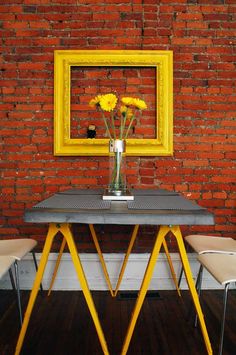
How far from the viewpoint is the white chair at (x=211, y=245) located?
248cm

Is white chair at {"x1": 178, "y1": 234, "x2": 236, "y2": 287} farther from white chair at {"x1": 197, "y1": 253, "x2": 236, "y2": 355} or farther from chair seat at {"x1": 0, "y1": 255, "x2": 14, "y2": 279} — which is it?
chair seat at {"x1": 0, "y1": 255, "x2": 14, "y2": 279}

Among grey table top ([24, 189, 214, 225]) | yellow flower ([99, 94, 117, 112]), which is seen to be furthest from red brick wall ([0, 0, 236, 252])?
grey table top ([24, 189, 214, 225])

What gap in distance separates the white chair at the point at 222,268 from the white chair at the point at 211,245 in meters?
0.14

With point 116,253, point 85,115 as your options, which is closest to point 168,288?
point 116,253

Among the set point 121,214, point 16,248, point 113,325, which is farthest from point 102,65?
point 113,325

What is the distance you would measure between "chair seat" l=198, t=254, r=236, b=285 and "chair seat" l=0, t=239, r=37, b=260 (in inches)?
45.7

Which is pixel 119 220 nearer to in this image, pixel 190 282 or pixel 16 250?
pixel 190 282

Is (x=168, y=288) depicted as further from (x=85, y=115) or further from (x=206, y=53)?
(x=206, y=53)

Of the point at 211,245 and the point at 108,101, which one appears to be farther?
the point at 211,245

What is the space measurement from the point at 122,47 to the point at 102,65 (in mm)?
243

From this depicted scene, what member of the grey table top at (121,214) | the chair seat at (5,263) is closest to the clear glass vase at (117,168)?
the grey table top at (121,214)

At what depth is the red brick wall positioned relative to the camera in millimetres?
3270

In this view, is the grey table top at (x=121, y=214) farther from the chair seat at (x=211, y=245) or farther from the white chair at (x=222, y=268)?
the chair seat at (x=211, y=245)

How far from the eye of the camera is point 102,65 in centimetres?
325
